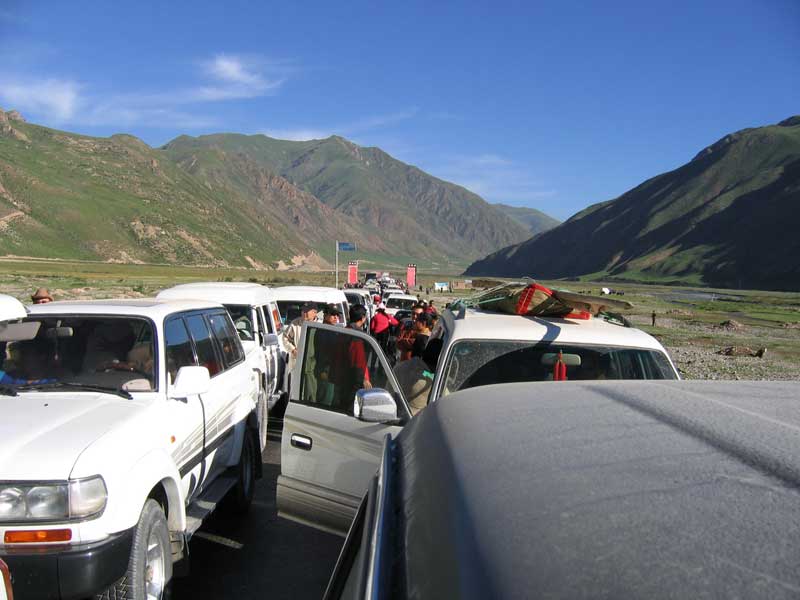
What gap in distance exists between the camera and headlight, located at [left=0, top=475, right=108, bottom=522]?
3439 mm

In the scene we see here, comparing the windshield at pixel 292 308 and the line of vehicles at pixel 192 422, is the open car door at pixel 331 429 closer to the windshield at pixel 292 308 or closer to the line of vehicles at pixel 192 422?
the line of vehicles at pixel 192 422

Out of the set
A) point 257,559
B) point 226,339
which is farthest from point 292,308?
point 257,559

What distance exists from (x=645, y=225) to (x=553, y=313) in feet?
618

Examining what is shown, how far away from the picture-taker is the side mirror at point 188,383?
4613 millimetres

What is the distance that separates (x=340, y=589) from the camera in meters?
2.39

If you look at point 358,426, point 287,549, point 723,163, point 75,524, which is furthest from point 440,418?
point 723,163

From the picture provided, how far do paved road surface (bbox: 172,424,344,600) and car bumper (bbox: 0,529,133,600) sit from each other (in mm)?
1414

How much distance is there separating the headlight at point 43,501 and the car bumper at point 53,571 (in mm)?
149

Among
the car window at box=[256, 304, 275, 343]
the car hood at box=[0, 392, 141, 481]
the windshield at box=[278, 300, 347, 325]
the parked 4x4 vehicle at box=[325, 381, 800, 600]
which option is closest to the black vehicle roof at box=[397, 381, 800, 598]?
the parked 4x4 vehicle at box=[325, 381, 800, 600]

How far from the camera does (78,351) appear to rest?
537 centimetres

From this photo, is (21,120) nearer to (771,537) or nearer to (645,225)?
(645,225)

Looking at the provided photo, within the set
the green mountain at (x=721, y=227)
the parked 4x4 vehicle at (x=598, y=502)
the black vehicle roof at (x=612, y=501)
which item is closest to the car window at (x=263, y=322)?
the parked 4x4 vehicle at (x=598, y=502)

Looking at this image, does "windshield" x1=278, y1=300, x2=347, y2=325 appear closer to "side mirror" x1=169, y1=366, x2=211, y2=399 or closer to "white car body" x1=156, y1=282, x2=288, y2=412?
"white car body" x1=156, y1=282, x2=288, y2=412

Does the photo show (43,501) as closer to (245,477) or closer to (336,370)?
(336,370)
